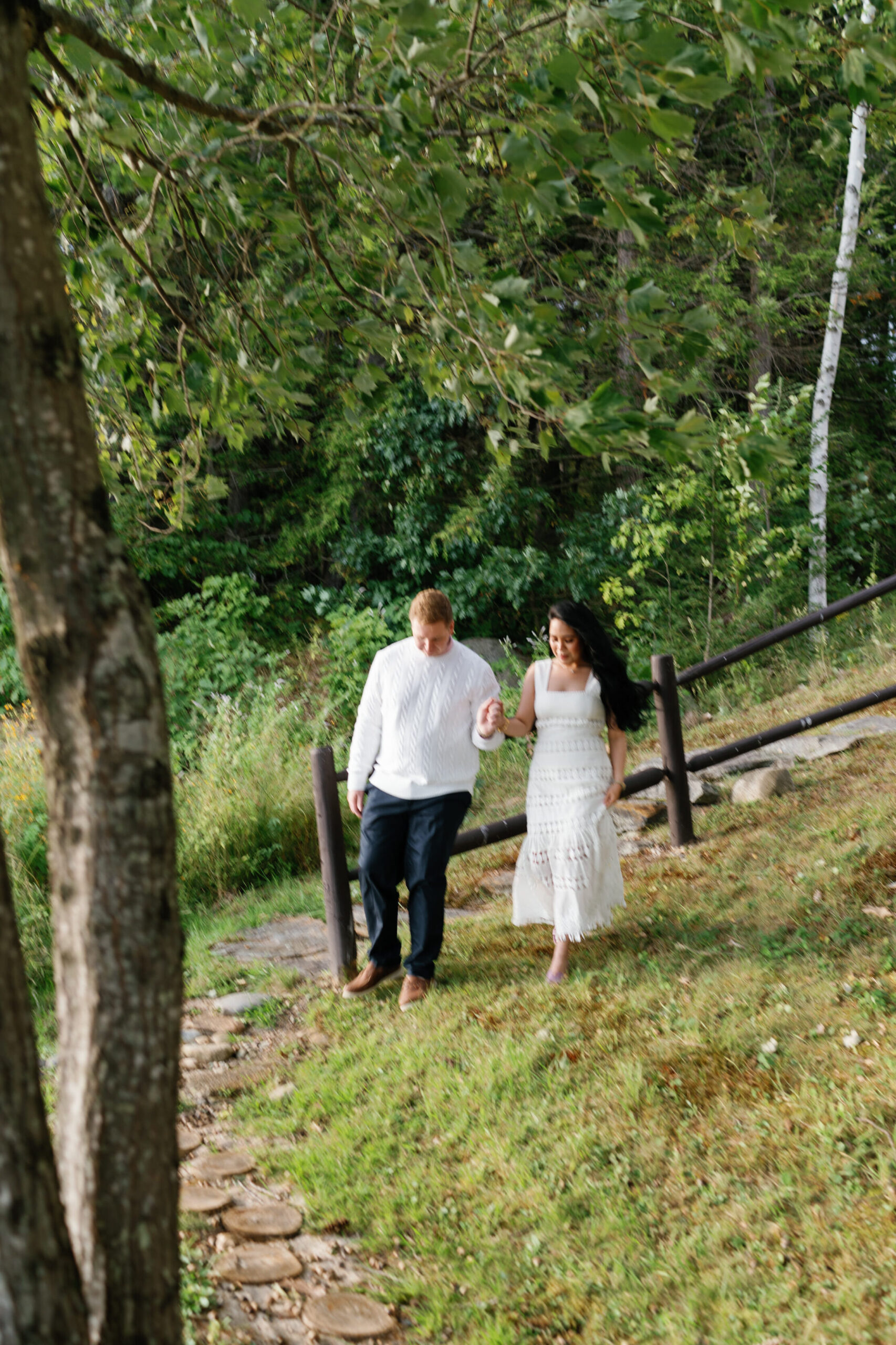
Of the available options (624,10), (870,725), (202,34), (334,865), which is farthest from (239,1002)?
(870,725)

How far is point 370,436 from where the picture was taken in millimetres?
12688

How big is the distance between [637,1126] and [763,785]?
3498mm

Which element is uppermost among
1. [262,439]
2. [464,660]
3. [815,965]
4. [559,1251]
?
[262,439]

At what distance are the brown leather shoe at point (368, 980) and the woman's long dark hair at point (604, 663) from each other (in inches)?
62.2

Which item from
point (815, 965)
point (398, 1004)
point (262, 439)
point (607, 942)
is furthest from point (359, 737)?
point (262, 439)

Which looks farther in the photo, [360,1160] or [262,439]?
[262,439]

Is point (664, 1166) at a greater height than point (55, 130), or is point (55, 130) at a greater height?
point (55, 130)

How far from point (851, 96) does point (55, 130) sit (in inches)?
110

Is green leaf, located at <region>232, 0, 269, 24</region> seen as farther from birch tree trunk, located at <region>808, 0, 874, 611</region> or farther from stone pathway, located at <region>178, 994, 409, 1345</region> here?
birch tree trunk, located at <region>808, 0, 874, 611</region>

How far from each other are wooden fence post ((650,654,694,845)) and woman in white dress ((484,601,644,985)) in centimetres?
→ 126

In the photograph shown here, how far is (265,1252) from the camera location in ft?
10.5

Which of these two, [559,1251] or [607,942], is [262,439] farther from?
[559,1251]

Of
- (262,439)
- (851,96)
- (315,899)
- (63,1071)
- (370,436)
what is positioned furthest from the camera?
(262,439)

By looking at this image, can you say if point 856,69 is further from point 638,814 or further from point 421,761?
point 638,814
